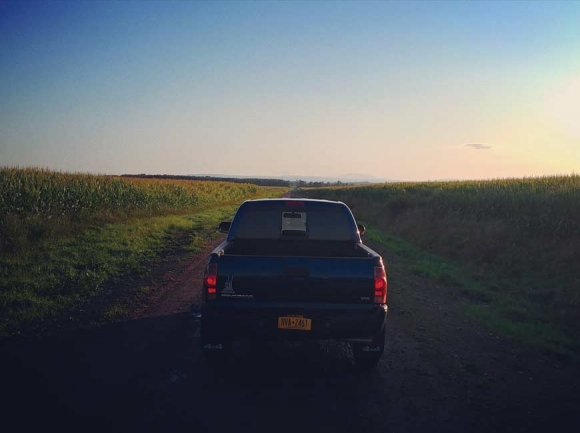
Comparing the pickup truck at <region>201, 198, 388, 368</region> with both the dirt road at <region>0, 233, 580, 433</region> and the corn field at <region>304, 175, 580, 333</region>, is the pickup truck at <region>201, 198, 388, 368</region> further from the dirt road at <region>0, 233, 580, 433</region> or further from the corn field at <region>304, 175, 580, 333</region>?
the corn field at <region>304, 175, 580, 333</region>

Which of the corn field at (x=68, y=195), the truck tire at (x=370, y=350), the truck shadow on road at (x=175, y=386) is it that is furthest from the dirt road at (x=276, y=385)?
the corn field at (x=68, y=195)

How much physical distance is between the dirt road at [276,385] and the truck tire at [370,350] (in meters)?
0.16

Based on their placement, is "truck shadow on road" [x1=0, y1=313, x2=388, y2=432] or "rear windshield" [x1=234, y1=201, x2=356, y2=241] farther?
"rear windshield" [x1=234, y1=201, x2=356, y2=241]

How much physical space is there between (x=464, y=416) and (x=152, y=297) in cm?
559

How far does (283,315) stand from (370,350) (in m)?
1.06

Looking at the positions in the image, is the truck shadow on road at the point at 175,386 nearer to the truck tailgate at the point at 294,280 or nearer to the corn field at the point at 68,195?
the truck tailgate at the point at 294,280

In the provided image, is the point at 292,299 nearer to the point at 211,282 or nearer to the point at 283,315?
the point at 283,315

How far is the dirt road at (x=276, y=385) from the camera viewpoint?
12.3ft

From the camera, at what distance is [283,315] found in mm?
4359

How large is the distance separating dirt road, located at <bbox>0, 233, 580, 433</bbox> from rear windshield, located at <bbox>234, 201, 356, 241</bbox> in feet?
4.86

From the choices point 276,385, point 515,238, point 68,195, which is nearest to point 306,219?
point 276,385

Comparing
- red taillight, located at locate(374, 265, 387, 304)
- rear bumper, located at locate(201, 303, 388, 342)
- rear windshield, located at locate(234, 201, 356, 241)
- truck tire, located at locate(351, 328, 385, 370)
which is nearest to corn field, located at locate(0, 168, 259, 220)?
rear windshield, located at locate(234, 201, 356, 241)

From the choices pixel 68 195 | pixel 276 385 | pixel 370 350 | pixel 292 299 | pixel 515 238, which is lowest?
pixel 276 385

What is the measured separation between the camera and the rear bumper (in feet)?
14.3
